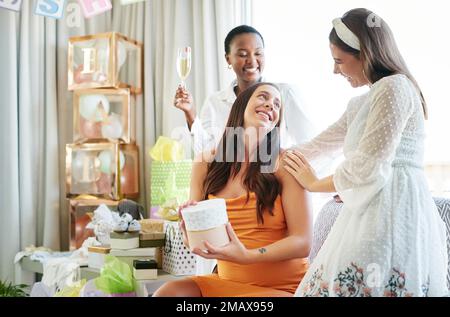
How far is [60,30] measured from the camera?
1.14 meters

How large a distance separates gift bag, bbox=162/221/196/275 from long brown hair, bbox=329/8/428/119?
48 cm

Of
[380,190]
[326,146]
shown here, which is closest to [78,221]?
[326,146]

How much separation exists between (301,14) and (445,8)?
29 cm

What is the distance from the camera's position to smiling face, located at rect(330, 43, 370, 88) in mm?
829

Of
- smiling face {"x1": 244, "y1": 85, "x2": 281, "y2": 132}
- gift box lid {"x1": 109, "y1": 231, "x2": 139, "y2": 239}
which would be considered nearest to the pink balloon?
gift box lid {"x1": 109, "y1": 231, "x2": 139, "y2": 239}

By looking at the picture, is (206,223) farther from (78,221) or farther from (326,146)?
(78,221)

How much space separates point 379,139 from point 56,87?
0.72m

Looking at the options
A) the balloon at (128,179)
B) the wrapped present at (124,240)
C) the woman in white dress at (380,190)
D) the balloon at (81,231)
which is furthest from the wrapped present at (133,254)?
the woman in white dress at (380,190)

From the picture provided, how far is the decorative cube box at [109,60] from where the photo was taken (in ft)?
3.68

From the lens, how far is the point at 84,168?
1306 millimetres

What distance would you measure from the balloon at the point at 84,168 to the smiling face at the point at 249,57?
0.43m

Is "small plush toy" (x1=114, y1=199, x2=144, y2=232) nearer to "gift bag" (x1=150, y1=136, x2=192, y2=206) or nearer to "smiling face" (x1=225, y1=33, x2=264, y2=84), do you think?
"gift bag" (x1=150, y1=136, x2=192, y2=206)

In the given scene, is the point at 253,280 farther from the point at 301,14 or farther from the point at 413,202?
the point at 301,14
